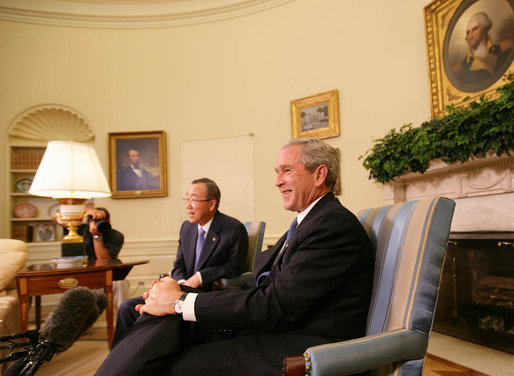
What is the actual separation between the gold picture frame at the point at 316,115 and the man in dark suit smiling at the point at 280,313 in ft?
12.0

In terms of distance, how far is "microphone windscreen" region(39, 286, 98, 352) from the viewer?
139 cm

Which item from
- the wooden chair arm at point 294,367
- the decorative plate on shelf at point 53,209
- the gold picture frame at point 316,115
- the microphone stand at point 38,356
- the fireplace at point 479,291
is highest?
the gold picture frame at point 316,115

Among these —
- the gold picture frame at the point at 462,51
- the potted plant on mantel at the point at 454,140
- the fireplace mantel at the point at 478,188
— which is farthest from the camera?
the gold picture frame at the point at 462,51

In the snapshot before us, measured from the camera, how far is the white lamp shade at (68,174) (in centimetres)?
284

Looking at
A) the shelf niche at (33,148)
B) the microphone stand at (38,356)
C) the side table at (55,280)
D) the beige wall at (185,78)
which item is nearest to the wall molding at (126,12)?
the beige wall at (185,78)

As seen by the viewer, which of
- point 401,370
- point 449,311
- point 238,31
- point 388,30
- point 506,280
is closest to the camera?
point 401,370

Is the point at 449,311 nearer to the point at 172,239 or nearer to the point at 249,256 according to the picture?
the point at 249,256

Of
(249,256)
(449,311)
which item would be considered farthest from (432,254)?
(449,311)

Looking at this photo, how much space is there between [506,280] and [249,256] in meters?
2.15

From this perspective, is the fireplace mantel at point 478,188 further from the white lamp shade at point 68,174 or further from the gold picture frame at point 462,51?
the white lamp shade at point 68,174

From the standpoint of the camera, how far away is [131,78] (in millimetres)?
5898

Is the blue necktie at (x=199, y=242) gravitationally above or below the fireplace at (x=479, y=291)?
above

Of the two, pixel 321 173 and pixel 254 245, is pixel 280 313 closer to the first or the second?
pixel 321 173

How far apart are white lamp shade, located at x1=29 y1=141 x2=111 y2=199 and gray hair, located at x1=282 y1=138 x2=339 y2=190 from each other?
206cm
